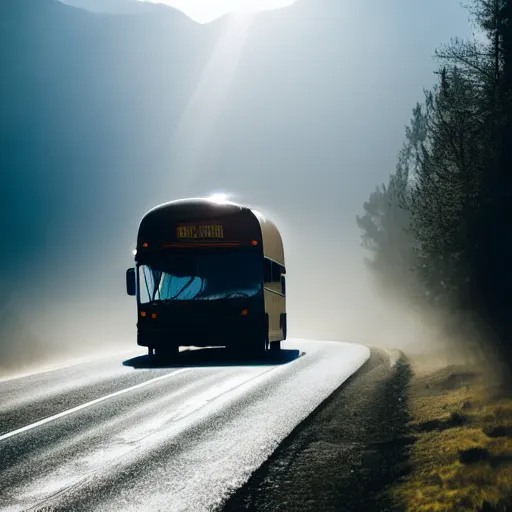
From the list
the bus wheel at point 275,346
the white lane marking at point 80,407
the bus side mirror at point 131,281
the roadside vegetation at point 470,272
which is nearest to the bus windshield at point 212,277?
the bus side mirror at point 131,281

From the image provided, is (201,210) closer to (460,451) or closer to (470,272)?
(470,272)

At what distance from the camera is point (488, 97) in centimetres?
2525

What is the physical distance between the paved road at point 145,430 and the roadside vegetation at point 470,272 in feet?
5.44

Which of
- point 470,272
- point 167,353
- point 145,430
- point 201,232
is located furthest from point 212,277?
point 145,430

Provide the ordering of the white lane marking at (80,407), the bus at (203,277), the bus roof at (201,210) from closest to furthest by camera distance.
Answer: the white lane marking at (80,407), the bus at (203,277), the bus roof at (201,210)

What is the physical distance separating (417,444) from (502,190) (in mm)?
10093

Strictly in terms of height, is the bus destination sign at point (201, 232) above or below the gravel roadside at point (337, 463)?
above

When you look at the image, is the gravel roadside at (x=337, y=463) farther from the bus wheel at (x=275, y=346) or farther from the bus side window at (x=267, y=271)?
the bus wheel at (x=275, y=346)

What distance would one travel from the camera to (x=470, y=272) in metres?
17.4

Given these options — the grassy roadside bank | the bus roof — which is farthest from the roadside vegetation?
the bus roof

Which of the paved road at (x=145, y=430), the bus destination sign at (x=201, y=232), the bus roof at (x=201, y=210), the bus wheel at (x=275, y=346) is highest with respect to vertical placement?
the bus roof at (x=201, y=210)

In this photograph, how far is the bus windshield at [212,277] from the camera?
62.6 feet

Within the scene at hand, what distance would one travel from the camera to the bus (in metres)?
19.1

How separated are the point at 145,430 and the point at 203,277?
29.7 ft
